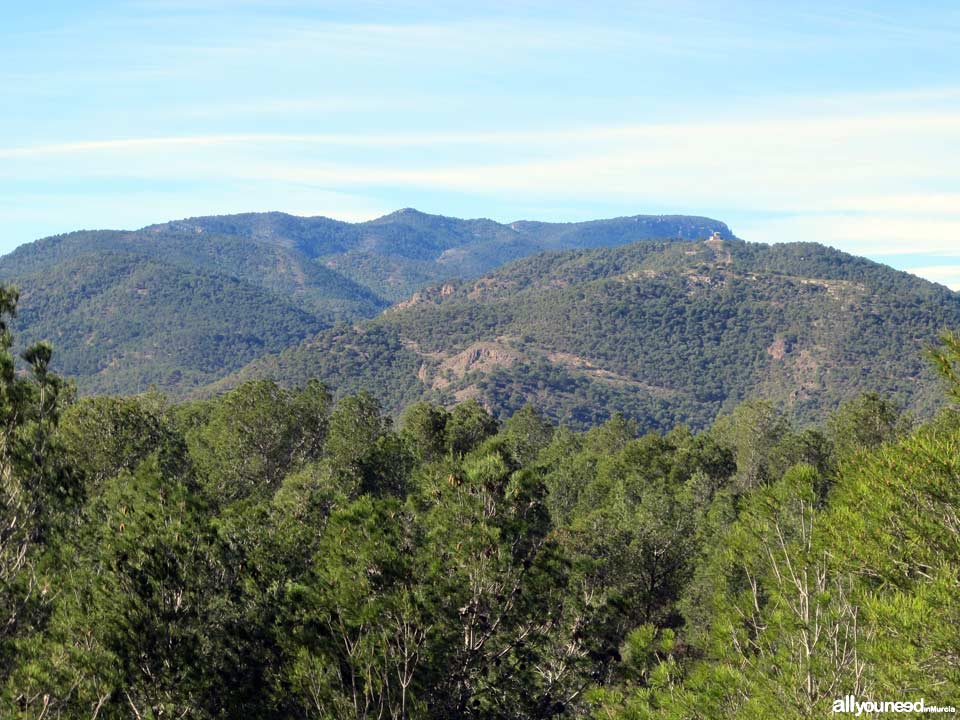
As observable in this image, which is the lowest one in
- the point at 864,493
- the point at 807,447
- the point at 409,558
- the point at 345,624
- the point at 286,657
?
the point at 807,447

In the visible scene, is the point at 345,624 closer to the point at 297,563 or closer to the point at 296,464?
the point at 297,563

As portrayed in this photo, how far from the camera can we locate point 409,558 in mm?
18359

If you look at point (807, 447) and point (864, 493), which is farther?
point (807, 447)

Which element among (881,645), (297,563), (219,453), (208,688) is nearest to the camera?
(881,645)

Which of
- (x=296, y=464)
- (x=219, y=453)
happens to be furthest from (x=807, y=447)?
(x=219, y=453)

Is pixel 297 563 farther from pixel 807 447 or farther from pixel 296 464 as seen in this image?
pixel 807 447

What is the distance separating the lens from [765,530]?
18047 mm

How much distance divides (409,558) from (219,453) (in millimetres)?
35073

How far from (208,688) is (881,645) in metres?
13.1

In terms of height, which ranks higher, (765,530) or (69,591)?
(765,530)

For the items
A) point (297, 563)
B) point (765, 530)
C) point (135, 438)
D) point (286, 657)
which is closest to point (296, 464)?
point (135, 438)

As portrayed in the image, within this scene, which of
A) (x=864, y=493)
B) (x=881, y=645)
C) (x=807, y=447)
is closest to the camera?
(x=881, y=645)

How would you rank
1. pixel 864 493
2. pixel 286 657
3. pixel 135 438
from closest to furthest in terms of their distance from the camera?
pixel 864 493 → pixel 286 657 → pixel 135 438

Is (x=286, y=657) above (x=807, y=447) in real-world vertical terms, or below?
above
